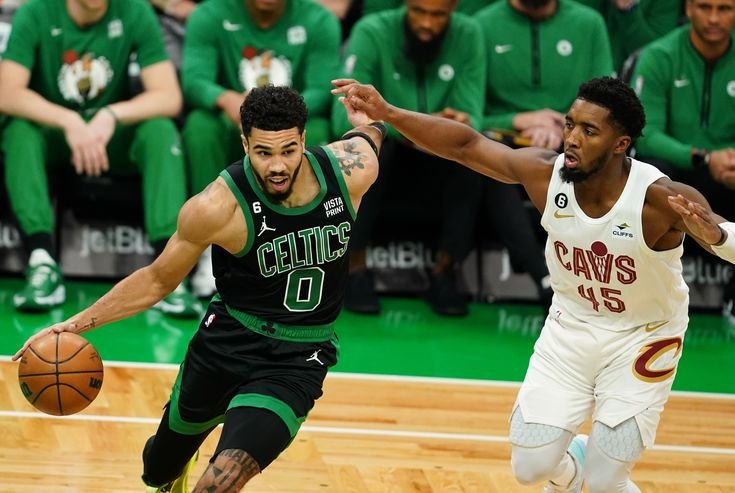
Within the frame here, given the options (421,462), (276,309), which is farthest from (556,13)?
(276,309)

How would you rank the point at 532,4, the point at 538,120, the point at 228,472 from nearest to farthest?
the point at 228,472, the point at 538,120, the point at 532,4

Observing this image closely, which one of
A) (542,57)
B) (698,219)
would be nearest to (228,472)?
(698,219)

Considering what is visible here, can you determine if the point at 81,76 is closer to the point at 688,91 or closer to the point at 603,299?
the point at 688,91

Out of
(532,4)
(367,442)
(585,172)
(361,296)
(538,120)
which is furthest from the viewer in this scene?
(532,4)

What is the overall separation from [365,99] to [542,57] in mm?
3867

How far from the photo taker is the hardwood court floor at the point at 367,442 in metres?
5.98

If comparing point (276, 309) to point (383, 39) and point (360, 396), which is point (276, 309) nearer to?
point (360, 396)

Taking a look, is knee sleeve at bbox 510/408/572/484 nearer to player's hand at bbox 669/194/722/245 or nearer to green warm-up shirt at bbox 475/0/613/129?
player's hand at bbox 669/194/722/245

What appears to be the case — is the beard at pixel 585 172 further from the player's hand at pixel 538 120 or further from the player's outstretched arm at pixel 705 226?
the player's hand at pixel 538 120

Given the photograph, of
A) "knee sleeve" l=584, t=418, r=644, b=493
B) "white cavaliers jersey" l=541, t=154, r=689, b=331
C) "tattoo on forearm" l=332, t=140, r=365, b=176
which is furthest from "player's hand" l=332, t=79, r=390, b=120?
"knee sleeve" l=584, t=418, r=644, b=493

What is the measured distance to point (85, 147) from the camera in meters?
8.46

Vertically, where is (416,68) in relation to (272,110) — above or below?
below

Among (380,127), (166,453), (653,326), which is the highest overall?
(380,127)

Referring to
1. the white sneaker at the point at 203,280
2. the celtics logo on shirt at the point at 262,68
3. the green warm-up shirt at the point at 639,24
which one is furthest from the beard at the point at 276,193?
the green warm-up shirt at the point at 639,24
